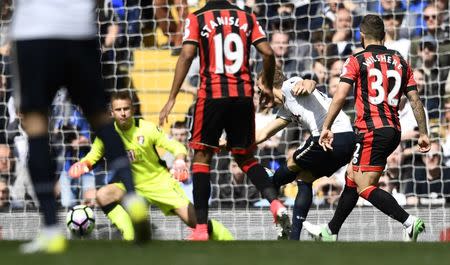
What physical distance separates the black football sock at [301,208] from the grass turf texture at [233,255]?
2.79 metres

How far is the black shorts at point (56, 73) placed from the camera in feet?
17.9

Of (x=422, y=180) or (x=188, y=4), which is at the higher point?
(x=188, y=4)

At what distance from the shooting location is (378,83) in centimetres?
860

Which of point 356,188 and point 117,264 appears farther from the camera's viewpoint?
point 356,188

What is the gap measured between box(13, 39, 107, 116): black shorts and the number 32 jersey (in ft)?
10.9

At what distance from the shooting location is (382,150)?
8.62 meters

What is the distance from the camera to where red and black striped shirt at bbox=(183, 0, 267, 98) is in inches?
310

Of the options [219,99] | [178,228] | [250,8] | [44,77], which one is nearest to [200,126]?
[219,99]

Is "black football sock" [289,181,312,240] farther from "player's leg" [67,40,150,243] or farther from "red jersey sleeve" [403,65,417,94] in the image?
"player's leg" [67,40,150,243]

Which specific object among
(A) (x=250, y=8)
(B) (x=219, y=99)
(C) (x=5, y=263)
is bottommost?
(C) (x=5, y=263)

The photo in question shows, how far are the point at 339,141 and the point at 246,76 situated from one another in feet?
4.81

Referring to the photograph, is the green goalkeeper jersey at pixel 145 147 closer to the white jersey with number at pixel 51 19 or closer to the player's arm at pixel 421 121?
the player's arm at pixel 421 121

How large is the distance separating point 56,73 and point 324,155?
Answer: 3.89m

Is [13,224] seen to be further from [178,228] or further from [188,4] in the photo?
[188,4]
